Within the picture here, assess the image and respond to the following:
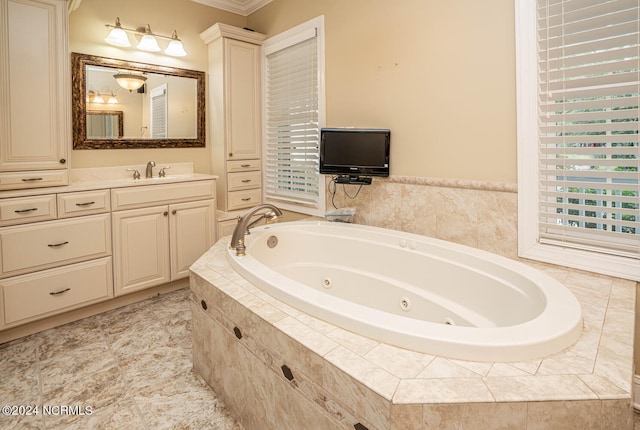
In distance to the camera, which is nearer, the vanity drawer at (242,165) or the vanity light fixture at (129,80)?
the vanity light fixture at (129,80)

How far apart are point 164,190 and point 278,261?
46.9 inches

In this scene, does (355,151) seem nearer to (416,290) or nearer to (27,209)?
(416,290)

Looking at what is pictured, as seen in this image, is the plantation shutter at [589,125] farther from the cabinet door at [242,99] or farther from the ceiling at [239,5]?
the ceiling at [239,5]

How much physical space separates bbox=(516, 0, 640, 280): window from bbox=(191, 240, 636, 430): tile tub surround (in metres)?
0.29

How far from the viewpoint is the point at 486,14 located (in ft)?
6.74

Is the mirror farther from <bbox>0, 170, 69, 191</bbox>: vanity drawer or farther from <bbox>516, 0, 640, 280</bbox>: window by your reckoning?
<bbox>516, 0, 640, 280</bbox>: window

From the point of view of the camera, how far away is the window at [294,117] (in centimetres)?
322

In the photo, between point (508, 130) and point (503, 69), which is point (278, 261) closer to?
point (508, 130)

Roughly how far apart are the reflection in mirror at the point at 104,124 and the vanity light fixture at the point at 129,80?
0.23m

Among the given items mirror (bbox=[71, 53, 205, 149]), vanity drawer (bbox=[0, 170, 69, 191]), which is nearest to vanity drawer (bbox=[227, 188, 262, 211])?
mirror (bbox=[71, 53, 205, 149])

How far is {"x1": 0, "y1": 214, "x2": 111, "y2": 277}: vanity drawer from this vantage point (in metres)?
2.34

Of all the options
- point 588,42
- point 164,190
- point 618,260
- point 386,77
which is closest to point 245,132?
point 164,190

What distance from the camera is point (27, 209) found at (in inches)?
93.5

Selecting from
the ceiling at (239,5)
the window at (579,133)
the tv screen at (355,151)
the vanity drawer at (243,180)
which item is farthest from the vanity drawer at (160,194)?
the window at (579,133)
